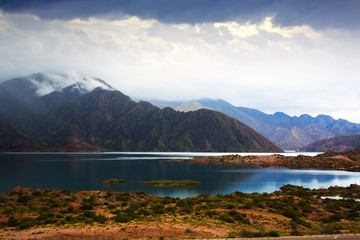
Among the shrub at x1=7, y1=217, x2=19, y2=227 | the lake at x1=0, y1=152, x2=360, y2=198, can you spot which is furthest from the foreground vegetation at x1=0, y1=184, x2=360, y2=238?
the lake at x1=0, y1=152, x2=360, y2=198

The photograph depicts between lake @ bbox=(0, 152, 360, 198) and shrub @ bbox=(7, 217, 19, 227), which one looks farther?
lake @ bbox=(0, 152, 360, 198)

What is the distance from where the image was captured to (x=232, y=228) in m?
31.8

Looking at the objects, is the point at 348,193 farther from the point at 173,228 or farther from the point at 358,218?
the point at 173,228

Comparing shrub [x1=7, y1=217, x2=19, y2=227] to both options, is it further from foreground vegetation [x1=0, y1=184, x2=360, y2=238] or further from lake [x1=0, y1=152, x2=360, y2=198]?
lake [x1=0, y1=152, x2=360, y2=198]

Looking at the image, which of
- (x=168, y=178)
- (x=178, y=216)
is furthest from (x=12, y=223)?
(x=168, y=178)

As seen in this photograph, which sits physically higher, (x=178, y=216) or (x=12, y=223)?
(x=12, y=223)

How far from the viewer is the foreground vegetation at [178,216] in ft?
97.1

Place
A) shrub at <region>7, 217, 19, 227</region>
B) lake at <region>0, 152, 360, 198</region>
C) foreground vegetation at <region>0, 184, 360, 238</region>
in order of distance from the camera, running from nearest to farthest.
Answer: foreground vegetation at <region>0, 184, 360, 238</region>
shrub at <region>7, 217, 19, 227</region>
lake at <region>0, 152, 360, 198</region>

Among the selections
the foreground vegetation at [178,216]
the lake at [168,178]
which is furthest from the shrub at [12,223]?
the lake at [168,178]

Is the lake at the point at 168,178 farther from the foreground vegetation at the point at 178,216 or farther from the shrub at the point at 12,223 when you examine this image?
the shrub at the point at 12,223

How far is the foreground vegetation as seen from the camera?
29.6 metres

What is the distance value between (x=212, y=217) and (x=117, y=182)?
6136 cm

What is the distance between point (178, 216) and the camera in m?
38.3

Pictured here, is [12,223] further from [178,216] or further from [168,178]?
[168,178]
